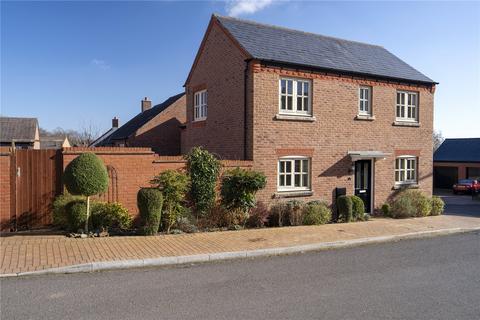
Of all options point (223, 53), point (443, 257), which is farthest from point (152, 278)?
point (223, 53)

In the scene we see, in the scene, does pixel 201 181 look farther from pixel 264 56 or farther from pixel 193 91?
pixel 193 91

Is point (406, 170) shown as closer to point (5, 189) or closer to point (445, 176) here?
point (5, 189)

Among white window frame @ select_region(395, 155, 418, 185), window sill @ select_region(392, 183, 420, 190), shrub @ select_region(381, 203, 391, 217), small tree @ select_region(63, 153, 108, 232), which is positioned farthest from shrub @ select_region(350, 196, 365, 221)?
small tree @ select_region(63, 153, 108, 232)

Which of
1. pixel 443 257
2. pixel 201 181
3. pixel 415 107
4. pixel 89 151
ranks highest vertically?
pixel 415 107

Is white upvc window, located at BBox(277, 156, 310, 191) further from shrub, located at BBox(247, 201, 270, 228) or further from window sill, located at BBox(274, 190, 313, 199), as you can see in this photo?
shrub, located at BBox(247, 201, 270, 228)

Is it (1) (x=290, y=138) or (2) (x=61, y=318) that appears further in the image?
(1) (x=290, y=138)

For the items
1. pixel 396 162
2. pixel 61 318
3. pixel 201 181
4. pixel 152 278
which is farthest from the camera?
pixel 396 162

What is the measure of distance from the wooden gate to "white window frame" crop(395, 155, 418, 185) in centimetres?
1306

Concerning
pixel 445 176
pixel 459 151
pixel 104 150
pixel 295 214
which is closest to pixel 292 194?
pixel 295 214

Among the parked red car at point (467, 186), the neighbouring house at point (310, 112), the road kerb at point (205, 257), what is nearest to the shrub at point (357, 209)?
the neighbouring house at point (310, 112)

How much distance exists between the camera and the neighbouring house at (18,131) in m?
36.2

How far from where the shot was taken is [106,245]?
8.88 metres

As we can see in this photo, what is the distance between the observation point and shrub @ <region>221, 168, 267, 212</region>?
40.2 feet

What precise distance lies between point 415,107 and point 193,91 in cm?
971
